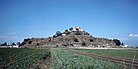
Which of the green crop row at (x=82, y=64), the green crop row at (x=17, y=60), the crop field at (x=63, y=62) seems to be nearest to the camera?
the green crop row at (x=82, y=64)

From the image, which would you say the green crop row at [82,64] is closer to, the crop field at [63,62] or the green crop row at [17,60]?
the crop field at [63,62]

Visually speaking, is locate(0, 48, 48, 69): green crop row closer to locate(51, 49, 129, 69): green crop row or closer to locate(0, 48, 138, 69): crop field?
locate(0, 48, 138, 69): crop field

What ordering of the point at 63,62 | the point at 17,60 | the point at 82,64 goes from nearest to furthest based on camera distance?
the point at 82,64, the point at 63,62, the point at 17,60

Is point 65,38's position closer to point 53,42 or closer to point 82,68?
point 53,42

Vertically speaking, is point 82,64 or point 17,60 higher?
point 17,60

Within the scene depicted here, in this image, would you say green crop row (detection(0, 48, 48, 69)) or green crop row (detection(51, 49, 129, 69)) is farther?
green crop row (detection(0, 48, 48, 69))

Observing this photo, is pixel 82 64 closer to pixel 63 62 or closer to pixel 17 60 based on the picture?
pixel 63 62

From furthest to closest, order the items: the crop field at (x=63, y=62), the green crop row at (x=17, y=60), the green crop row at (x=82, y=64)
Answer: the green crop row at (x=17, y=60) < the crop field at (x=63, y=62) < the green crop row at (x=82, y=64)

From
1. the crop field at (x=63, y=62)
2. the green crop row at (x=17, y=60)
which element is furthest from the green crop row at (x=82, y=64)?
the green crop row at (x=17, y=60)

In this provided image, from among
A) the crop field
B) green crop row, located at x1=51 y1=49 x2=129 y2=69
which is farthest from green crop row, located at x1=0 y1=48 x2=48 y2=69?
green crop row, located at x1=51 y1=49 x2=129 y2=69

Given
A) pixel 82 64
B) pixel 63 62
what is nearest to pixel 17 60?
pixel 63 62

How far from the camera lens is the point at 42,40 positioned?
19562cm

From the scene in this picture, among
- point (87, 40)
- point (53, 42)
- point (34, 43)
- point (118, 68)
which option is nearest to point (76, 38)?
point (87, 40)

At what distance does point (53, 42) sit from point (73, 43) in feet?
65.1
